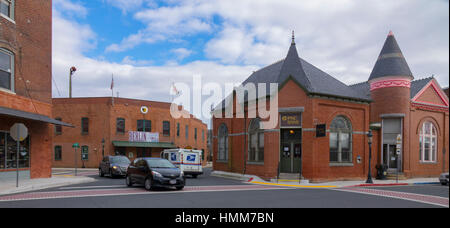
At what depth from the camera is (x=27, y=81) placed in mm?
18438

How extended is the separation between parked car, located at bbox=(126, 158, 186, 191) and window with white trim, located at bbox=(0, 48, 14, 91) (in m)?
7.93

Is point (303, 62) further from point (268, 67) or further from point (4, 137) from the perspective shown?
point (4, 137)

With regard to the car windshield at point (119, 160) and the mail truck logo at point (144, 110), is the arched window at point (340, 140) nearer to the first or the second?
the car windshield at point (119, 160)

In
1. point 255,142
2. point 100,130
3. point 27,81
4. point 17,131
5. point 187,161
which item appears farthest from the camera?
point 100,130

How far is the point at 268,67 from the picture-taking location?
1117 inches

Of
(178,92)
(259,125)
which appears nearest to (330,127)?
(259,125)

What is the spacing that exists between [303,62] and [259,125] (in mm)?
5710

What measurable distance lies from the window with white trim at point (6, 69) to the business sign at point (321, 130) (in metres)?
16.8

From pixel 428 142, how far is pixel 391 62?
7.27 m

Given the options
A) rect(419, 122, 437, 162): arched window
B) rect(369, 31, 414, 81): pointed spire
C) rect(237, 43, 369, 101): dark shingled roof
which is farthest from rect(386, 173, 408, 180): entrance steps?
rect(369, 31, 414, 81): pointed spire

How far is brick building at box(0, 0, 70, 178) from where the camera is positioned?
55.8 feet

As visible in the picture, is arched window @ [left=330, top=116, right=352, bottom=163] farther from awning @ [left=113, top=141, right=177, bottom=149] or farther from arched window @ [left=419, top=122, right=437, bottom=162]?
awning @ [left=113, top=141, right=177, bottom=149]

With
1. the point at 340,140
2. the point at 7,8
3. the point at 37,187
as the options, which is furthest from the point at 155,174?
the point at 340,140

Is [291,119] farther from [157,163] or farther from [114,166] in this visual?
[114,166]
